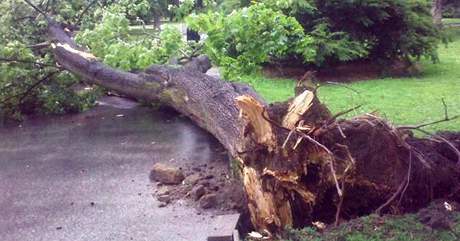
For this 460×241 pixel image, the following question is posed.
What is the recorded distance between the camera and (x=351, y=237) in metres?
4.16

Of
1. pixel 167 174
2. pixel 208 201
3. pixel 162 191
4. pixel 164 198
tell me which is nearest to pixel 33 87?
pixel 167 174

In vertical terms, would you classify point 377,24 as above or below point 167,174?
above

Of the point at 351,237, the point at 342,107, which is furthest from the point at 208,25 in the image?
the point at 351,237

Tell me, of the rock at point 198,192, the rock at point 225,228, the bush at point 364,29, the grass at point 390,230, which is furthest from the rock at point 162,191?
the bush at point 364,29

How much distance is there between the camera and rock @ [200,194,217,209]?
5652 mm

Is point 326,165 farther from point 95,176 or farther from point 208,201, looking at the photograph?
point 95,176

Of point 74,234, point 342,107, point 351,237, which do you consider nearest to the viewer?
point 351,237

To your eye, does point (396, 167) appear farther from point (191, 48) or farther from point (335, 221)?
point (191, 48)

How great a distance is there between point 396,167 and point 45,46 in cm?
703

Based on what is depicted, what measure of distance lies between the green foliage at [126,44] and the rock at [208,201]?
11.7ft

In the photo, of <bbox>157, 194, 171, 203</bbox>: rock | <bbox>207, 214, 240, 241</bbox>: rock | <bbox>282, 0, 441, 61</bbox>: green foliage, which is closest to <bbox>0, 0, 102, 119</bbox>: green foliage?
<bbox>282, 0, 441, 61</bbox>: green foliage

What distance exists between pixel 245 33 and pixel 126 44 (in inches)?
76.6

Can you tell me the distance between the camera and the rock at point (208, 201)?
5.65 metres

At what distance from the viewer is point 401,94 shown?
10203 millimetres
